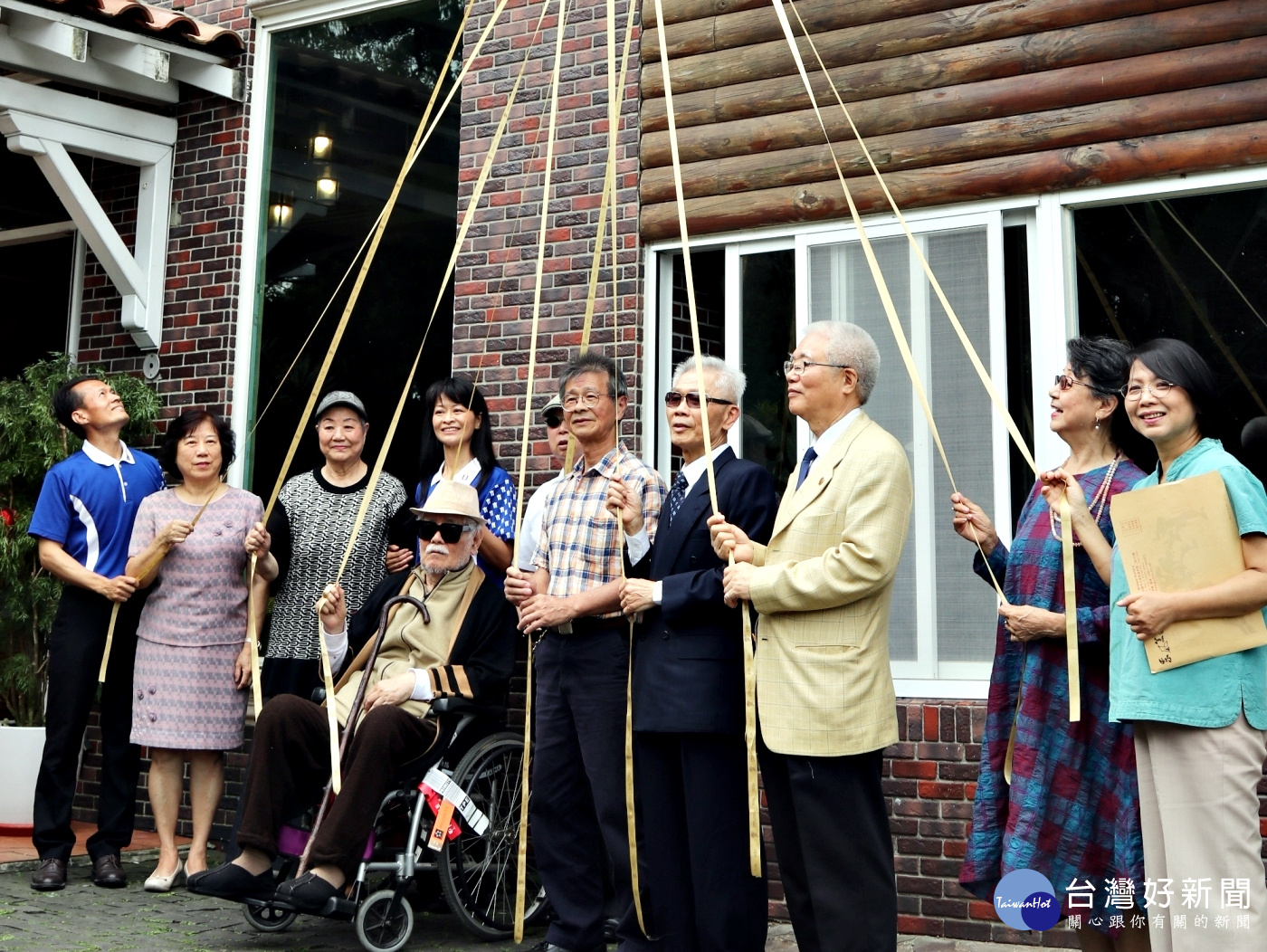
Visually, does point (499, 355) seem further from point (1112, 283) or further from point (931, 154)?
point (1112, 283)

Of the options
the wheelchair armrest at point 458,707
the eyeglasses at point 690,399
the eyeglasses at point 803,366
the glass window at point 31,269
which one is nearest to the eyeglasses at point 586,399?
the eyeglasses at point 690,399

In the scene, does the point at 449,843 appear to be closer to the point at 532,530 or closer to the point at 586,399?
the point at 532,530

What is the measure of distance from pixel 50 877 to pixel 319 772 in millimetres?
1434

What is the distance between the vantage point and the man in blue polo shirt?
541 cm

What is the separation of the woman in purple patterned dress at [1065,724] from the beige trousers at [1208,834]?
0.19 meters

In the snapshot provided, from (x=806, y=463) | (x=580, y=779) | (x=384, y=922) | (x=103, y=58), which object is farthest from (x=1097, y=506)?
(x=103, y=58)

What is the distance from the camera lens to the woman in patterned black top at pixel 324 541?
539cm

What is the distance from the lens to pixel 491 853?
15.5 ft

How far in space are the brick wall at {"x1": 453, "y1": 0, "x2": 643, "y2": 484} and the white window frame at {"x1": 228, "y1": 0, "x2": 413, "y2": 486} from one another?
1.14 meters

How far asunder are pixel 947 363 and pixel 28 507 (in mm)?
4278

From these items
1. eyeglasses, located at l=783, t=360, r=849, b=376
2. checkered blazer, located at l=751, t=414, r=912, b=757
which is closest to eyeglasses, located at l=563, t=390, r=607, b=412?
eyeglasses, located at l=783, t=360, r=849, b=376

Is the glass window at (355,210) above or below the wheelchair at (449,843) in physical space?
above

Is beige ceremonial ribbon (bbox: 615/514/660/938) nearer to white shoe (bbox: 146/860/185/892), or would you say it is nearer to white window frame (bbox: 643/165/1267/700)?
white window frame (bbox: 643/165/1267/700)

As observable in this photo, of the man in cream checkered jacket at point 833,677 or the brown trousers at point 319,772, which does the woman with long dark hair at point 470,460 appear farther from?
the man in cream checkered jacket at point 833,677
